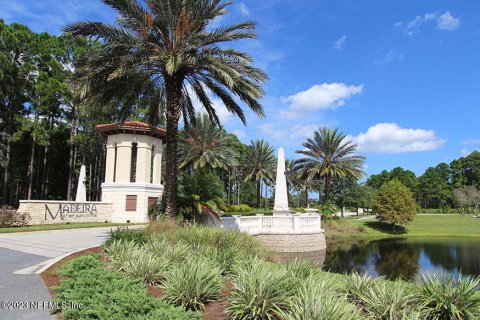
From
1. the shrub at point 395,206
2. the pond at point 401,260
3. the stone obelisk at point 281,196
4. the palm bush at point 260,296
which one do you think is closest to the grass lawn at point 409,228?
the shrub at point 395,206

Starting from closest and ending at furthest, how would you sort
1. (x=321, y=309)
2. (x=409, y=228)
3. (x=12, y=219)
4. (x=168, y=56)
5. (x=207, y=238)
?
(x=321, y=309)
(x=207, y=238)
(x=168, y=56)
(x=12, y=219)
(x=409, y=228)

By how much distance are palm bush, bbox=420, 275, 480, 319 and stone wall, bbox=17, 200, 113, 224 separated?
23.8 m

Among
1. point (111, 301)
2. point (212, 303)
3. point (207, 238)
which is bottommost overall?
point (212, 303)

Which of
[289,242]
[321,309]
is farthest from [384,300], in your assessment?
[289,242]

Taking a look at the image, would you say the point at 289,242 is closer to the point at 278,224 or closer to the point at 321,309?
the point at 278,224

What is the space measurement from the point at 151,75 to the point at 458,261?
2153cm

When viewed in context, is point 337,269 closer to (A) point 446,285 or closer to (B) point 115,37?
(A) point 446,285

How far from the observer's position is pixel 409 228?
45375 mm

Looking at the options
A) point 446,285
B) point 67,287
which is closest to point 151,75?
point 67,287

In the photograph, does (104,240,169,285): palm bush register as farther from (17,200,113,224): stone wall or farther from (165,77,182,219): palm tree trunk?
(17,200,113,224): stone wall

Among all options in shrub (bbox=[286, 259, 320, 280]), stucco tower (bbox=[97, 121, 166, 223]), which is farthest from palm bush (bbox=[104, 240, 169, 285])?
stucco tower (bbox=[97, 121, 166, 223])

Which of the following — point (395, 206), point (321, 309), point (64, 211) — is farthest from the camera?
point (395, 206)

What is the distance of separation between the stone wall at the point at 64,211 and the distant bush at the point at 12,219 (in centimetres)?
85

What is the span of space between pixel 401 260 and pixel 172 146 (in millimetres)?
16455
